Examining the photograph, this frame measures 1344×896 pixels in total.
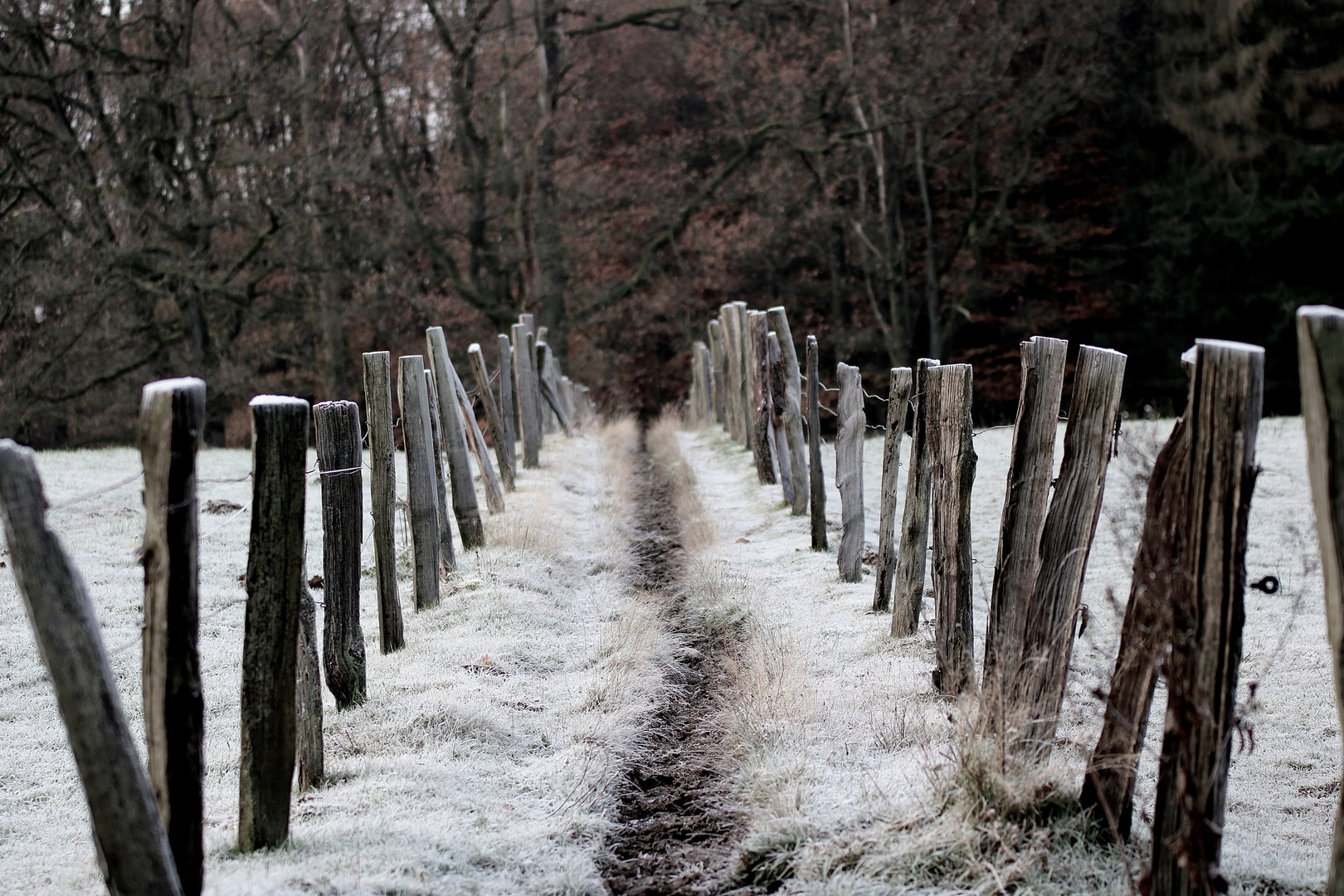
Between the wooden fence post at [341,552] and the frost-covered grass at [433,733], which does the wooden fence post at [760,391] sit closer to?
the frost-covered grass at [433,733]

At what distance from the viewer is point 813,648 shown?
6.38 meters

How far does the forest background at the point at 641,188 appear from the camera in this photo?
1795 centimetres

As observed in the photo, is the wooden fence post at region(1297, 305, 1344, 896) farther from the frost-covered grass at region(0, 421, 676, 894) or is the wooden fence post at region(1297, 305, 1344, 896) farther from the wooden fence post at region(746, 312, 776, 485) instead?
the wooden fence post at region(746, 312, 776, 485)

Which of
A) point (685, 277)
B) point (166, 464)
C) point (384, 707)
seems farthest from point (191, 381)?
point (685, 277)

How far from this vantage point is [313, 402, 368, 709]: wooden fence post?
17.7 feet

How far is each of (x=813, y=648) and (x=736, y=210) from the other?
25.5 m

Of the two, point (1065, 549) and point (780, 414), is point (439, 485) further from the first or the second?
point (1065, 549)

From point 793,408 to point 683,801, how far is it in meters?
5.64

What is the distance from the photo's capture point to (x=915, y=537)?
21.0ft

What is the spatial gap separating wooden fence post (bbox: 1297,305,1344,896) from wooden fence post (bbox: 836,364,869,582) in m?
4.99

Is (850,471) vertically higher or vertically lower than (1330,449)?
lower

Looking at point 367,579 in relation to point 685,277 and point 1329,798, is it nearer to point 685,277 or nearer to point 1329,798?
point 1329,798

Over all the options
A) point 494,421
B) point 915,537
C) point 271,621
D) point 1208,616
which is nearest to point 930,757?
point 1208,616

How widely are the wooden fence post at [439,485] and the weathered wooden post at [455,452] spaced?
0.19 meters
